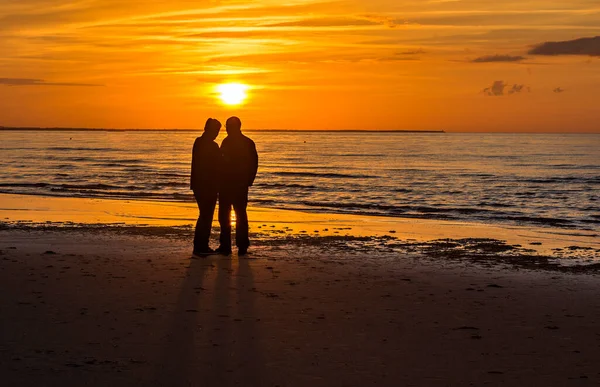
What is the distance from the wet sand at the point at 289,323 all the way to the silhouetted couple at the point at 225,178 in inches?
26.7

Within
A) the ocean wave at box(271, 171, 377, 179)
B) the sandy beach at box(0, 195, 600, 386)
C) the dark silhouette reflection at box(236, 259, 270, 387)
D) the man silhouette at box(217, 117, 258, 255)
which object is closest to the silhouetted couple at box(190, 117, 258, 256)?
the man silhouette at box(217, 117, 258, 255)

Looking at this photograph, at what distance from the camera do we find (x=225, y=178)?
11.9 meters

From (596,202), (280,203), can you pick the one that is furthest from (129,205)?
(596,202)

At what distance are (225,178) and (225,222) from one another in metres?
0.69

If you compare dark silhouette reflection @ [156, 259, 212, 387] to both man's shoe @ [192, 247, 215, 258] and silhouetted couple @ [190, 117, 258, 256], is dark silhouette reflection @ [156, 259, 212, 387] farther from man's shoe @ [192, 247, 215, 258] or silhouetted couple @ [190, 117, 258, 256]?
silhouetted couple @ [190, 117, 258, 256]

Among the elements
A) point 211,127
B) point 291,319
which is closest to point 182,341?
point 291,319

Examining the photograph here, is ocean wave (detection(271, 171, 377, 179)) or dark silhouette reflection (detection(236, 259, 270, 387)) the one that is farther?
ocean wave (detection(271, 171, 377, 179))

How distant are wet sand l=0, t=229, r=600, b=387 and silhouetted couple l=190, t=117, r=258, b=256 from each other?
0.68 meters

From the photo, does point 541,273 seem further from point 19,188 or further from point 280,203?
point 19,188

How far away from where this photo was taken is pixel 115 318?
731 centimetres

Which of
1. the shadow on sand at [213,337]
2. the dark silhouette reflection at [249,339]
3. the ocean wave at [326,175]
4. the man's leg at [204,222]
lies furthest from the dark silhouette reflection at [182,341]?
the ocean wave at [326,175]

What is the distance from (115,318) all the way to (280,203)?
19.6m

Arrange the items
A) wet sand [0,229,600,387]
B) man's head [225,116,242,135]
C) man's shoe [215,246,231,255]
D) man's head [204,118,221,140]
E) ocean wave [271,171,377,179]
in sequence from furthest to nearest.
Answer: ocean wave [271,171,377,179], man's shoe [215,246,231,255], man's head [225,116,242,135], man's head [204,118,221,140], wet sand [0,229,600,387]

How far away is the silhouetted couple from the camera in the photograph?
38.5ft
